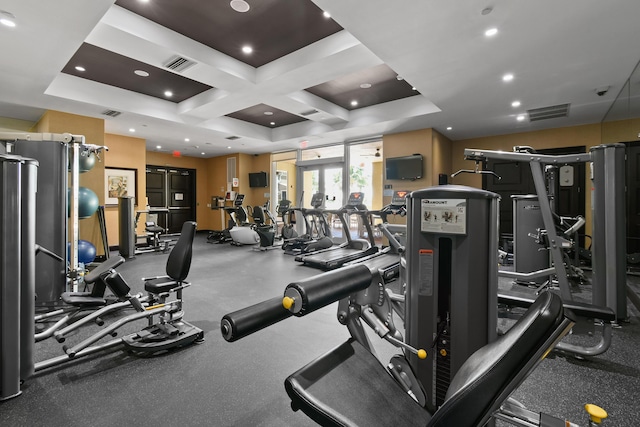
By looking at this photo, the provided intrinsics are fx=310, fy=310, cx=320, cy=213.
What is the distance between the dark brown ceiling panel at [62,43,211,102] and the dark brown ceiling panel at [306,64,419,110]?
2.29 meters

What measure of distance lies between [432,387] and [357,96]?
5664 millimetres

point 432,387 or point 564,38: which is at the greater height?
point 564,38

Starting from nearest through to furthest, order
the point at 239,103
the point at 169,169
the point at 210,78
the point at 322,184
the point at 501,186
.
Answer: the point at 210,78 → the point at 239,103 → the point at 501,186 → the point at 322,184 → the point at 169,169

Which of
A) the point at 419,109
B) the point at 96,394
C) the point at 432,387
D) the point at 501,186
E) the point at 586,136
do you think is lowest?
the point at 96,394

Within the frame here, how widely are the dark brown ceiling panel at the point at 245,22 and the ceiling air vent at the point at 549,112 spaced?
161 inches

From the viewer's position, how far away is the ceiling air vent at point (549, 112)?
5375mm

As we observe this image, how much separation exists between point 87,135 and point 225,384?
20.8 feet

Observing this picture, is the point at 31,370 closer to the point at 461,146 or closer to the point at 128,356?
the point at 128,356

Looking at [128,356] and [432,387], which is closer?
[432,387]

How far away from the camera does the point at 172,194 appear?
36.6ft

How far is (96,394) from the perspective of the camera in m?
1.97

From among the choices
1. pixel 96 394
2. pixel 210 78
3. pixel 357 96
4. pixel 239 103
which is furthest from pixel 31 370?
pixel 357 96

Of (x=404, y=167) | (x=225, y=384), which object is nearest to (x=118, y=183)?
(x=404, y=167)

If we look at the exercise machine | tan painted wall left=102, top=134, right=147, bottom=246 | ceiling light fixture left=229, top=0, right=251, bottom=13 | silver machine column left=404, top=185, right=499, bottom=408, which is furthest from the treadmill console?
tan painted wall left=102, top=134, right=147, bottom=246
